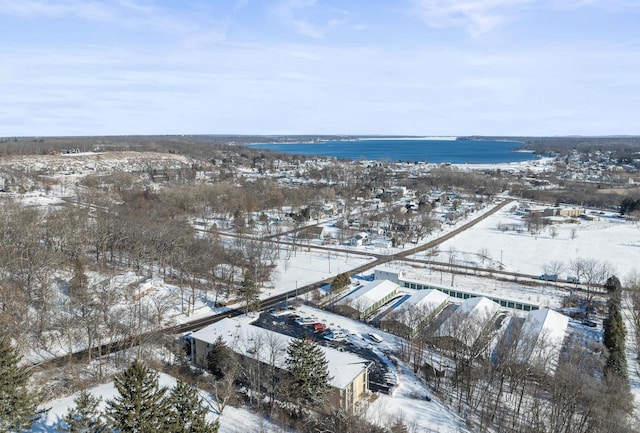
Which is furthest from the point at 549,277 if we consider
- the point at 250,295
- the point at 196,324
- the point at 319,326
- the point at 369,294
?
the point at 196,324

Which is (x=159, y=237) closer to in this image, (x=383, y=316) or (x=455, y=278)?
(x=383, y=316)

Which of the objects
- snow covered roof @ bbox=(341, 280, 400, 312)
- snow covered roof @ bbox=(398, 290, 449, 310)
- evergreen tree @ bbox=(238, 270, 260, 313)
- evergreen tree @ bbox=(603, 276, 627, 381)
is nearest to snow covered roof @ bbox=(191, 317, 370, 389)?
evergreen tree @ bbox=(238, 270, 260, 313)

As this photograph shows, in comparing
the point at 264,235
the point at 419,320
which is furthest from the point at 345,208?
the point at 419,320

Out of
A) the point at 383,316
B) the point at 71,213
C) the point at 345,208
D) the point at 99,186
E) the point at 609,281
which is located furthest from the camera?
the point at 99,186

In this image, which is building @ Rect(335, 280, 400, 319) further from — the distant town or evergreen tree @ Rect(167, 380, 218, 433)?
evergreen tree @ Rect(167, 380, 218, 433)

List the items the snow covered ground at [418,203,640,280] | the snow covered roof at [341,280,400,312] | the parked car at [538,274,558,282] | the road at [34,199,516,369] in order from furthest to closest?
the snow covered ground at [418,203,640,280], the parked car at [538,274,558,282], the snow covered roof at [341,280,400,312], the road at [34,199,516,369]

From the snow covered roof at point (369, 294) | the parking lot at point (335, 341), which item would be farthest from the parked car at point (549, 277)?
the parking lot at point (335, 341)

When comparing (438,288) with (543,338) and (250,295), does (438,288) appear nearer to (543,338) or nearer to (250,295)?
(543,338)
